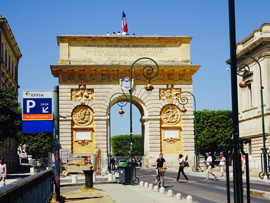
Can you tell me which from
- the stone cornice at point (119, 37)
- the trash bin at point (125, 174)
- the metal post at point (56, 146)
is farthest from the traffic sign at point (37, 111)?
the stone cornice at point (119, 37)

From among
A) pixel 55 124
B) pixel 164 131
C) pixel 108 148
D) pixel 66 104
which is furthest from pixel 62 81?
pixel 55 124

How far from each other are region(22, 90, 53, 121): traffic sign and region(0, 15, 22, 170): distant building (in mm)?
34280

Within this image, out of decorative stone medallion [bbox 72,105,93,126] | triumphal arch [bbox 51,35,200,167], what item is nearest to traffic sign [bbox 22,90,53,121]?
triumphal arch [bbox 51,35,200,167]

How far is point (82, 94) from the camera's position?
49.4m

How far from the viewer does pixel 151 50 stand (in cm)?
5047

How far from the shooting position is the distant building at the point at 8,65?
54.5 meters

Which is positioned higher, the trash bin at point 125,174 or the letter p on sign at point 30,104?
the letter p on sign at point 30,104

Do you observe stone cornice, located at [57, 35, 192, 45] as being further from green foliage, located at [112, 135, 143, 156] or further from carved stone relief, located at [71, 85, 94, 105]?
green foliage, located at [112, 135, 143, 156]

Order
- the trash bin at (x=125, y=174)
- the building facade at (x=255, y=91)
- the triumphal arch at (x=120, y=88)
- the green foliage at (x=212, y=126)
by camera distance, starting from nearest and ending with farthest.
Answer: the trash bin at (x=125, y=174), the building facade at (x=255, y=91), the triumphal arch at (x=120, y=88), the green foliage at (x=212, y=126)

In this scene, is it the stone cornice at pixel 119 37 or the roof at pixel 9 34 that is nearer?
the stone cornice at pixel 119 37

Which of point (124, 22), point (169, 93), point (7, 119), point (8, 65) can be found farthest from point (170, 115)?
point (8, 65)

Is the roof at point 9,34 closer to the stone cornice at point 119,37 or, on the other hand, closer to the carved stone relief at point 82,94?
the stone cornice at point 119,37

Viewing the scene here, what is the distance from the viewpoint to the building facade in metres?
46.4

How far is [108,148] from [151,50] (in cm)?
1062
